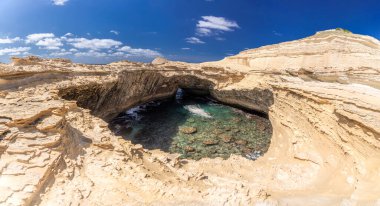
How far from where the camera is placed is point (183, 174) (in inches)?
360

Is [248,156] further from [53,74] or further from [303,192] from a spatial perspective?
[53,74]

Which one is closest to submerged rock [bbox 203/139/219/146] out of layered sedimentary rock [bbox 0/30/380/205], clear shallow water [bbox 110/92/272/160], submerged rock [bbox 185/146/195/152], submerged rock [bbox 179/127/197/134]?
clear shallow water [bbox 110/92/272/160]

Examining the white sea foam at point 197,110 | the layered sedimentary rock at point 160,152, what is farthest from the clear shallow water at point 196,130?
the layered sedimentary rock at point 160,152

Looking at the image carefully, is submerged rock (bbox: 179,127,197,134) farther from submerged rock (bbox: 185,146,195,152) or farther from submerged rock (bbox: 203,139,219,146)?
submerged rock (bbox: 185,146,195,152)

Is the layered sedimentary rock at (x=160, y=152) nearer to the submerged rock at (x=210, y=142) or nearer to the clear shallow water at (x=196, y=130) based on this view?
the clear shallow water at (x=196, y=130)

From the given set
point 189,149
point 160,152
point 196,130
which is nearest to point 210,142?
point 189,149

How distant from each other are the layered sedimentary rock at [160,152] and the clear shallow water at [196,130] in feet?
4.06

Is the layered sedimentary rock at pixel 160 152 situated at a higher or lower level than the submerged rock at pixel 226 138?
higher

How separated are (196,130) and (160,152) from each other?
5.97 meters

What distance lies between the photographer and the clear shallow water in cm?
1541

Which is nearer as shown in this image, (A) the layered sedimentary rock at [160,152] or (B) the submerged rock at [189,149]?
(A) the layered sedimentary rock at [160,152]

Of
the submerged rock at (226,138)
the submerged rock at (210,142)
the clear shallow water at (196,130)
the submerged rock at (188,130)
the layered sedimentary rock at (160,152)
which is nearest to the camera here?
the layered sedimentary rock at (160,152)

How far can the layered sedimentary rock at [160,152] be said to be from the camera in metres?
6.61

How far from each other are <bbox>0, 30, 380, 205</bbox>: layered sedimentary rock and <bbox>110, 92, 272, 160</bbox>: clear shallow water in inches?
48.7
